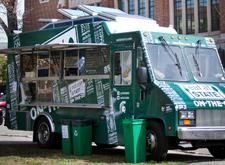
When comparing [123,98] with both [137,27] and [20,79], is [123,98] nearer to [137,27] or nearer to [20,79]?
[137,27]

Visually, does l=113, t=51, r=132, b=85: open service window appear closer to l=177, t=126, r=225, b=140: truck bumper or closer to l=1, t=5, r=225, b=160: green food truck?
l=1, t=5, r=225, b=160: green food truck

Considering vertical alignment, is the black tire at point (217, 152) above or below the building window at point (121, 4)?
below

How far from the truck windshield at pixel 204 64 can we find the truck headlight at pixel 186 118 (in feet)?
3.90

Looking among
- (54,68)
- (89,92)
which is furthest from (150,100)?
(54,68)

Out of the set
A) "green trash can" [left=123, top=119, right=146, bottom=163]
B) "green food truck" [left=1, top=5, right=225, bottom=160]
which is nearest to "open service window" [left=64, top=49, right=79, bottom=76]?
"green food truck" [left=1, top=5, right=225, bottom=160]

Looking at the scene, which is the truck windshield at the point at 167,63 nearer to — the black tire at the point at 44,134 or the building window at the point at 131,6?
the black tire at the point at 44,134

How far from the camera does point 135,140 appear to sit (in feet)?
38.5

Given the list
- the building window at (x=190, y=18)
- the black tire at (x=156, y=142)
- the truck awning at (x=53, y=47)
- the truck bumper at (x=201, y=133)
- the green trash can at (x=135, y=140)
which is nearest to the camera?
the truck bumper at (x=201, y=133)

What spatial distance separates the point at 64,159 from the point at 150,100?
7.31 feet

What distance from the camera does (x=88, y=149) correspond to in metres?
13.4

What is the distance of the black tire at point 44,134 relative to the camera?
14.7 metres

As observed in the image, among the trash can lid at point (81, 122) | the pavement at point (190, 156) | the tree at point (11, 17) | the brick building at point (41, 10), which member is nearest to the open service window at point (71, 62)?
the trash can lid at point (81, 122)

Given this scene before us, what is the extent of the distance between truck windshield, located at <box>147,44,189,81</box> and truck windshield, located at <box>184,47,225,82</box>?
29 centimetres

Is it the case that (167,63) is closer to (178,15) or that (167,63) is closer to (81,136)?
(81,136)
